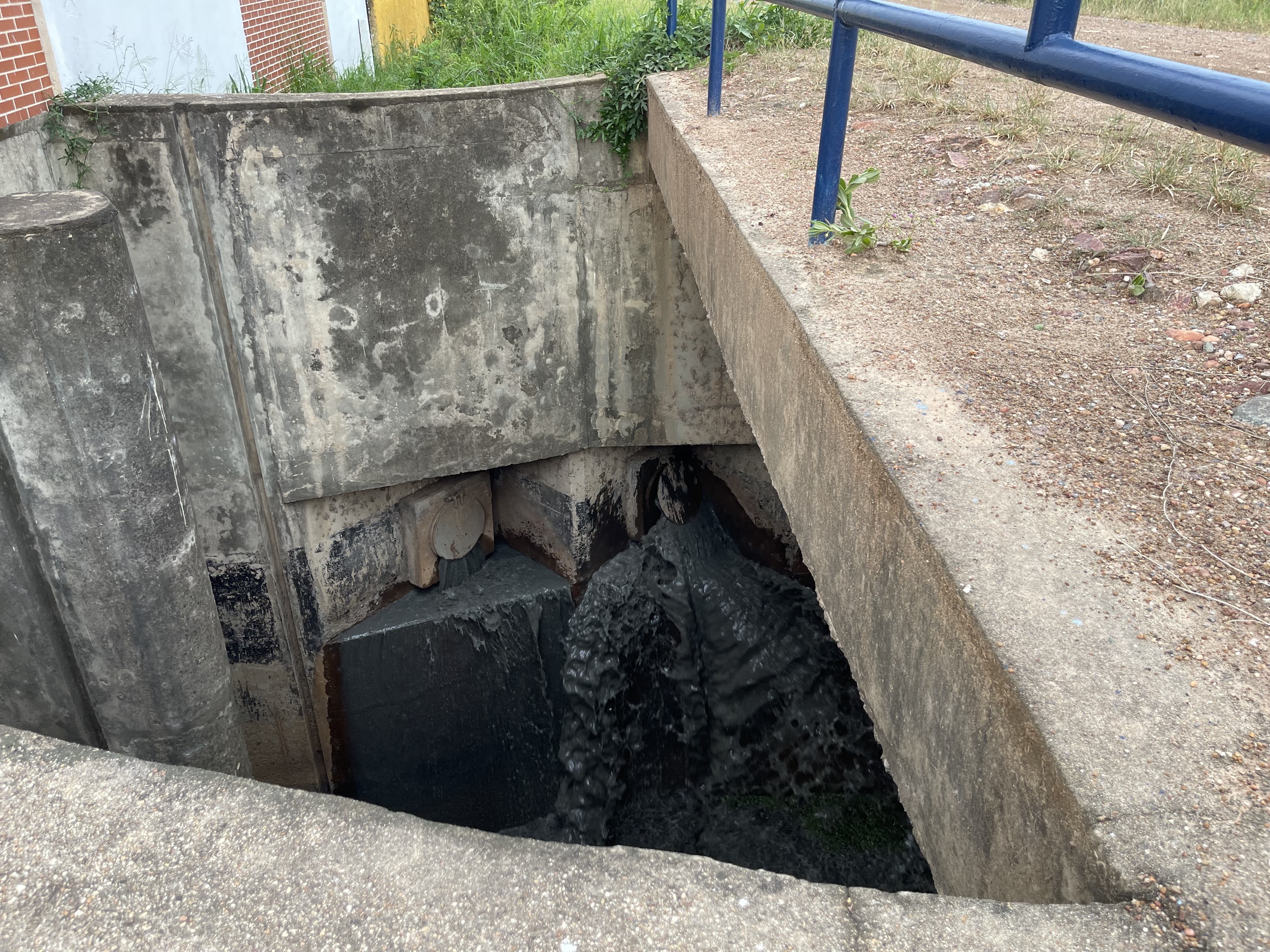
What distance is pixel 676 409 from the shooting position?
620 centimetres

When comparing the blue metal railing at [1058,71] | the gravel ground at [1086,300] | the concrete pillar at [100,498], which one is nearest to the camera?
the blue metal railing at [1058,71]

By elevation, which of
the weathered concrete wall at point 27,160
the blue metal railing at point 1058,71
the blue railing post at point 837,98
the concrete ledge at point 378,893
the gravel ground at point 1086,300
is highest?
the blue metal railing at point 1058,71

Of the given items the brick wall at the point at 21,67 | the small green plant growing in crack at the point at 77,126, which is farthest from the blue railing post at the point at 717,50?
the brick wall at the point at 21,67

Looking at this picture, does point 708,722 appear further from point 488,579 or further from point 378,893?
point 378,893

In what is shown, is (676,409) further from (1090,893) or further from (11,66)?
(1090,893)

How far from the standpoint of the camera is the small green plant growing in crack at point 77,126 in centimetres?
448

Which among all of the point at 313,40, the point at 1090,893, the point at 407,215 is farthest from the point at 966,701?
the point at 313,40

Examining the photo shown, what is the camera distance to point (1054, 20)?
1.51m

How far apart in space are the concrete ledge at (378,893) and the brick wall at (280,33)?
6.28 m

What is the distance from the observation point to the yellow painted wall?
9.40 m

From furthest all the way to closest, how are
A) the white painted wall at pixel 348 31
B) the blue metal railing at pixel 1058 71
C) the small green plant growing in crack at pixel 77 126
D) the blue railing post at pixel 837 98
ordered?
1. the white painted wall at pixel 348 31
2. the small green plant growing in crack at pixel 77 126
3. the blue railing post at pixel 837 98
4. the blue metal railing at pixel 1058 71

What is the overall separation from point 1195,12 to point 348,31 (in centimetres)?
703

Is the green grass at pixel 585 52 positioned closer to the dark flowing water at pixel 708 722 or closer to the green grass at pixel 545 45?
the green grass at pixel 545 45

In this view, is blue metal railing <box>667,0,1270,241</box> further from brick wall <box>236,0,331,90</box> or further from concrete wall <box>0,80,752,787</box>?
brick wall <box>236,0,331,90</box>
